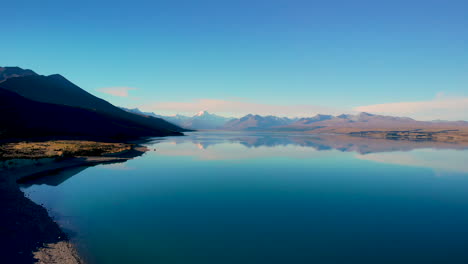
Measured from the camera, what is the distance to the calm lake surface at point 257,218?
16125mm

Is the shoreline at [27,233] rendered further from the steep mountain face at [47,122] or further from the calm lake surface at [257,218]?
the steep mountain face at [47,122]

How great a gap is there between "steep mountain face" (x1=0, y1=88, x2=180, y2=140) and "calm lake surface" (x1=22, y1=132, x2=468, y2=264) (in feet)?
287

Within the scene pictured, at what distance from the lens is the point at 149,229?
19484mm

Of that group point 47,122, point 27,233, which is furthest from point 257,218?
point 47,122

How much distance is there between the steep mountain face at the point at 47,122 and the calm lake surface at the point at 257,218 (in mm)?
87447

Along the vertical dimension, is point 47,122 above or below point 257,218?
above

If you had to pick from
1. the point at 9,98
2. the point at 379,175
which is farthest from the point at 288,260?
the point at 9,98

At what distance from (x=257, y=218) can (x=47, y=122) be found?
147 metres

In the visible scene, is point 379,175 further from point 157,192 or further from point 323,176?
point 157,192

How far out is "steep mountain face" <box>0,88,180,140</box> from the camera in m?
107

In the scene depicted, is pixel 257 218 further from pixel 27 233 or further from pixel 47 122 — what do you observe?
pixel 47 122

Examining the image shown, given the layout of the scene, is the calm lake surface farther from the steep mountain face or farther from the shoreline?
the steep mountain face

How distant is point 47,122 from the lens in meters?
129

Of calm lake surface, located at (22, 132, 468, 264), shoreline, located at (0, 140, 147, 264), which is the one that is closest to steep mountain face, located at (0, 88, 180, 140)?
shoreline, located at (0, 140, 147, 264)
